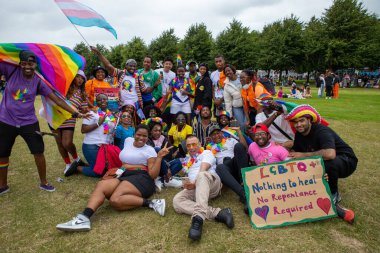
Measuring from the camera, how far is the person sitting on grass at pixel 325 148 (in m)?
3.52

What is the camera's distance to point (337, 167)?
3.55 meters

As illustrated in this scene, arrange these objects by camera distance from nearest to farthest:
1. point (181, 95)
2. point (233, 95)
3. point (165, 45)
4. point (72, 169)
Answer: point (72, 169), point (233, 95), point (181, 95), point (165, 45)

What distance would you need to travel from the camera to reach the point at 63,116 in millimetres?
4914

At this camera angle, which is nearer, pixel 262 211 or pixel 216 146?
pixel 262 211

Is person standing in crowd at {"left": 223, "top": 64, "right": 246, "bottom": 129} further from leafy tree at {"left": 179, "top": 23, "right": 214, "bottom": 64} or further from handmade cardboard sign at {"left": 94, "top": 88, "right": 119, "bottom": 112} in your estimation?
leafy tree at {"left": 179, "top": 23, "right": 214, "bottom": 64}

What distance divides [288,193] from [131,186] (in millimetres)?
2376

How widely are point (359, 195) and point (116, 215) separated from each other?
4096 millimetres

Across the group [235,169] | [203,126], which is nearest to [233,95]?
[203,126]

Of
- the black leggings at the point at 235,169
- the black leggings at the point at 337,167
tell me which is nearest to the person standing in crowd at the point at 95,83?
the black leggings at the point at 235,169

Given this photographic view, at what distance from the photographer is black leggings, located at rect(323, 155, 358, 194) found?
11.6 ft

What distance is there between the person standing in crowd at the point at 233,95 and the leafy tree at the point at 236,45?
1391 inches

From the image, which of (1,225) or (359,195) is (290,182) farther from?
(1,225)

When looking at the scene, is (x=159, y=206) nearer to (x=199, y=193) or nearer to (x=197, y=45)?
(x=199, y=193)

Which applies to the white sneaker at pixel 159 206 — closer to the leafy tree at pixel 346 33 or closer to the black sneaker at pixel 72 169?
the black sneaker at pixel 72 169
